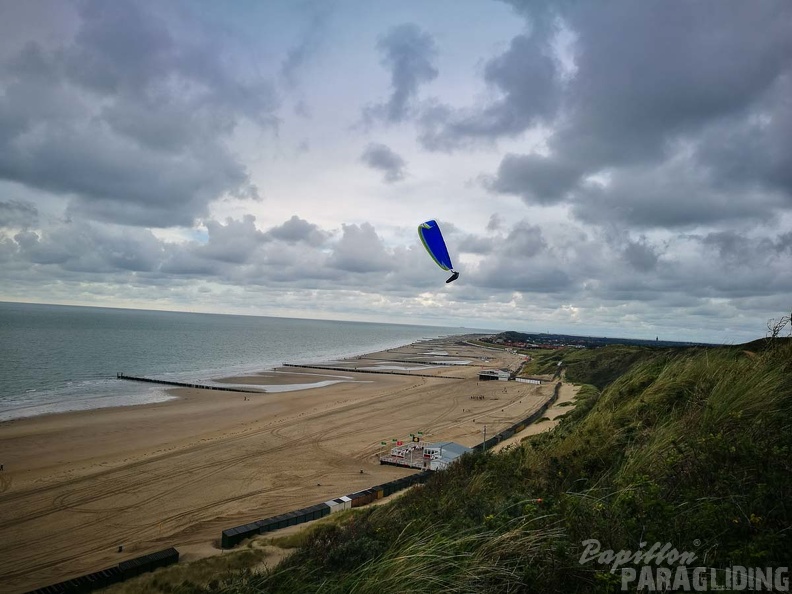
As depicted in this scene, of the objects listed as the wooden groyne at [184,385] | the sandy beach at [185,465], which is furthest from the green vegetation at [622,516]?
the wooden groyne at [184,385]

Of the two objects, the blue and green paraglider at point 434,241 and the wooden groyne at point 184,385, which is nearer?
the blue and green paraglider at point 434,241

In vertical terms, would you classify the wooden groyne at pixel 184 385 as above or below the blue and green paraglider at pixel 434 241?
below

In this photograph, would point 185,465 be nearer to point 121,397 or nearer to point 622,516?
point 622,516

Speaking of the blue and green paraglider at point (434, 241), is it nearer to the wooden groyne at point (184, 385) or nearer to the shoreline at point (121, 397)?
the shoreline at point (121, 397)

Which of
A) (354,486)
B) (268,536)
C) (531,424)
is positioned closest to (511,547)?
(268,536)

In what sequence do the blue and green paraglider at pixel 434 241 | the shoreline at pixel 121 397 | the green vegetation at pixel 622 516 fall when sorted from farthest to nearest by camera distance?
A: the shoreline at pixel 121 397 → the blue and green paraglider at pixel 434 241 → the green vegetation at pixel 622 516

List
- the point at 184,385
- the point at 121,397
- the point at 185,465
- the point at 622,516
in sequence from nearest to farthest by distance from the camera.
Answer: the point at 622,516, the point at 185,465, the point at 121,397, the point at 184,385

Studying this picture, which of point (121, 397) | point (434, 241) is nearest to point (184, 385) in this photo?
point (121, 397)

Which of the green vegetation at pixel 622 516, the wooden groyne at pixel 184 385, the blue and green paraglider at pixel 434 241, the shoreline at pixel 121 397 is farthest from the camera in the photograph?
the wooden groyne at pixel 184 385

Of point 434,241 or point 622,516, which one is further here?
point 434,241
